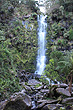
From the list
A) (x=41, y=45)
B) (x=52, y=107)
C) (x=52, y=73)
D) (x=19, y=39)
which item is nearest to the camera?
(x=52, y=107)

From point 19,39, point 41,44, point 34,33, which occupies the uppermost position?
point 34,33

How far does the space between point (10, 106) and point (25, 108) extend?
0.82 m

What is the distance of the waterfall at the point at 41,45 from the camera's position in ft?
62.4

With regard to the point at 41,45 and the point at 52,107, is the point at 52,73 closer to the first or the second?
the point at 52,107

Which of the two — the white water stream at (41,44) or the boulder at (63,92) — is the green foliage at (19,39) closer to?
the white water stream at (41,44)

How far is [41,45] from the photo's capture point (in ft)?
67.3

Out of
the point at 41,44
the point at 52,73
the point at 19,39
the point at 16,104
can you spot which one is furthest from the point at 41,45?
the point at 16,104

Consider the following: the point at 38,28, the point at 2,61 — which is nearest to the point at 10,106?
the point at 2,61

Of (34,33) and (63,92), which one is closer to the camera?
(63,92)

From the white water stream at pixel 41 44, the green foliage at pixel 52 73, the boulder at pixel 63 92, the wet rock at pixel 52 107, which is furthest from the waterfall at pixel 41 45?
the wet rock at pixel 52 107

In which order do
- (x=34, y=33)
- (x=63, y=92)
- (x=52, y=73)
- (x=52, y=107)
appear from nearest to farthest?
(x=52, y=107) → (x=63, y=92) → (x=52, y=73) → (x=34, y=33)

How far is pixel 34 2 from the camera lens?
23562 millimetres

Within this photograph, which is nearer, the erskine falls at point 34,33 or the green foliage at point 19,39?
the green foliage at point 19,39

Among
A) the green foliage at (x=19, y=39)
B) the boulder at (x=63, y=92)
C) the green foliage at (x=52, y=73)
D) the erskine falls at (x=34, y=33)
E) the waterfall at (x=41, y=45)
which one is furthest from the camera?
the waterfall at (x=41, y=45)
